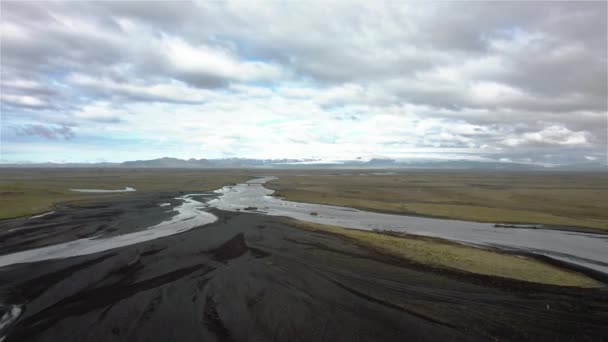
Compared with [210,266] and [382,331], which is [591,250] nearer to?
[382,331]

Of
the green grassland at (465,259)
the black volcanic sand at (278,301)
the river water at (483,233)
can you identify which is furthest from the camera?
the river water at (483,233)

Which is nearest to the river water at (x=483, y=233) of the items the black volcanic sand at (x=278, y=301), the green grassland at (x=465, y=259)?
the green grassland at (x=465, y=259)

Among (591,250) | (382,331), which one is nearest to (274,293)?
(382,331)

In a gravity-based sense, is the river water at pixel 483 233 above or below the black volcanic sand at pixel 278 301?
above

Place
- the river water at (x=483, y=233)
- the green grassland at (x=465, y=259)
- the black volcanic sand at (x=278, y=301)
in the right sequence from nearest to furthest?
the black volcanic sand at (x=278, y=301) → the green grassland at (x=465, y=259) → the river water at (x=483, y=233)

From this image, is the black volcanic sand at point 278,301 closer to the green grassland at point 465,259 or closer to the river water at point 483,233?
the green grassland at point 465,259

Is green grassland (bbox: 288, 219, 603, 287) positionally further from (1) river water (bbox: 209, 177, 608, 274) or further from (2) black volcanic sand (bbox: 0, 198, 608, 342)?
(1) river water (bbox: 209, 177, 608, 274)
